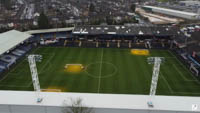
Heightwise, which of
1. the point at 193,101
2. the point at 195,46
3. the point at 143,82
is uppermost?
the point at 195,46

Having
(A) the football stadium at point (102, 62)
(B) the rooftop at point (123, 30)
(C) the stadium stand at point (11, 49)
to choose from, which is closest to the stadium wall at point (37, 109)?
(A) the football stadium at point (102, 62)

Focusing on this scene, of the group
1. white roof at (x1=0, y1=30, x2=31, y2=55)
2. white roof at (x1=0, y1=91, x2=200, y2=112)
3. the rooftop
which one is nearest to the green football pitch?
white roof at (x1=0, y1=30, x2=31, y2=55)

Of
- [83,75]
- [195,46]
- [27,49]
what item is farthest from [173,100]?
[27,49]

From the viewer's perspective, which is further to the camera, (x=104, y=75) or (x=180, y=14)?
(x=180, y=14)

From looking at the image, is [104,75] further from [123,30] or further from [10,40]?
[10,40]

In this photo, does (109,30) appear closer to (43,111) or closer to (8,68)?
(8,68)

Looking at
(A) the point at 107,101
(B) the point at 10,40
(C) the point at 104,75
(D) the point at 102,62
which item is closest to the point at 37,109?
(A) the point at 107,101
